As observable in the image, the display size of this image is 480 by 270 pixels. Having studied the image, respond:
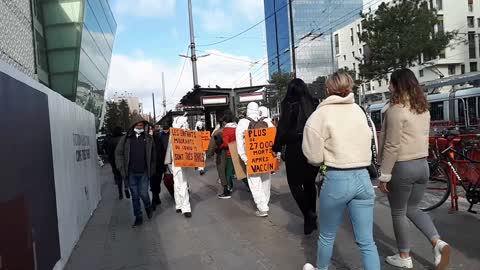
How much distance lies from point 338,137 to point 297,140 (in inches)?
82.3

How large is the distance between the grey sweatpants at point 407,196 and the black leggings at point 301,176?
1.46 meters

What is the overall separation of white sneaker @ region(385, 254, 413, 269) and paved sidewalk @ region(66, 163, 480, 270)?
0.11 m

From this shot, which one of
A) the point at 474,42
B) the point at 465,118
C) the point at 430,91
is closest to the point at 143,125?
the point at 465,118

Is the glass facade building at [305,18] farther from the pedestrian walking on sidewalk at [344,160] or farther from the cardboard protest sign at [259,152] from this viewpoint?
the pedestrian walking on sidewalk at [344,160]

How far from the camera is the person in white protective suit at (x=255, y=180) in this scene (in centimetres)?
709

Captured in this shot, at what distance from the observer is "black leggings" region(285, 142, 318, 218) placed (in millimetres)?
5496

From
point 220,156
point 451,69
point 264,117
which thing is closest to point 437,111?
point 220,156

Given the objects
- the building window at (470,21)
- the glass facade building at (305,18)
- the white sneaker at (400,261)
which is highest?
the building window at (470,21)

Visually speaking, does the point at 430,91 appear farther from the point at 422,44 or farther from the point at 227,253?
the point at 227,253

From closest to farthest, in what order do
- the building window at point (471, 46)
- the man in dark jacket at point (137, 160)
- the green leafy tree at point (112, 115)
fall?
the man in dark jacket at point (137, 160), the building window at point (471, 46), the green leafy tree at point (112, 115)

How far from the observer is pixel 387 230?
18.4ft

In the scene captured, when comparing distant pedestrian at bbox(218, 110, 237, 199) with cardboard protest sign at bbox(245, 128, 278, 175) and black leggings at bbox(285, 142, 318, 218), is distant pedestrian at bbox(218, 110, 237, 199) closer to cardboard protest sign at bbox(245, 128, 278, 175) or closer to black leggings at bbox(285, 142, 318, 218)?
cardboard protest sign at bbox(245, 128, 278, 175)

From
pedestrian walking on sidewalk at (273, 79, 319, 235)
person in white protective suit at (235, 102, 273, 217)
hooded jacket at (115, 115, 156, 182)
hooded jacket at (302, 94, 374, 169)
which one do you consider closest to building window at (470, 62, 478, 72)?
person in white protective suit at (235, 102, 273, 217)

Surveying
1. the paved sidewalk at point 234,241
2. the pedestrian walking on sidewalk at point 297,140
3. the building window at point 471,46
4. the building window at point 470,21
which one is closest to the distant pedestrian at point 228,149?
the paved sidewalk at point 234,241
